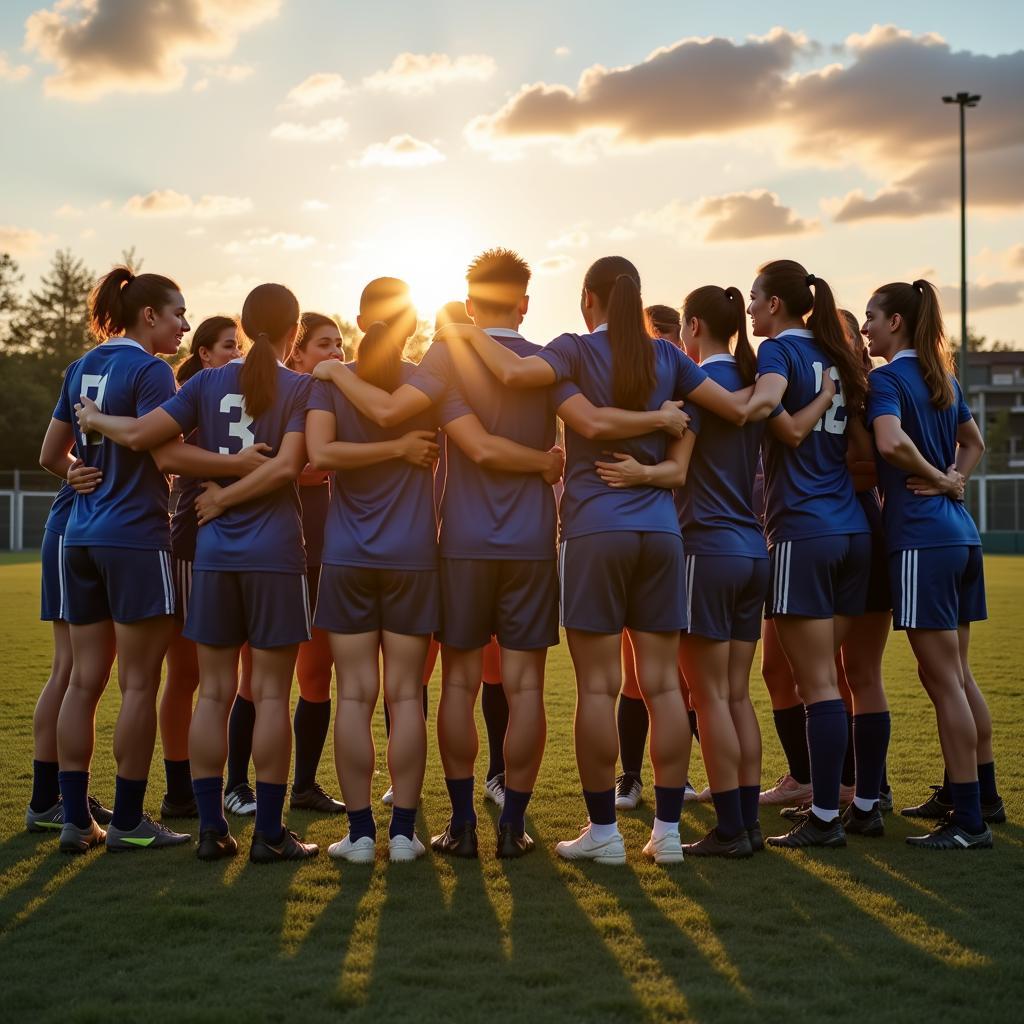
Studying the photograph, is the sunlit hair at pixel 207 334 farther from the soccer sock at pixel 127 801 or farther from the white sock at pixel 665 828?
the white sock at pixel 665 828

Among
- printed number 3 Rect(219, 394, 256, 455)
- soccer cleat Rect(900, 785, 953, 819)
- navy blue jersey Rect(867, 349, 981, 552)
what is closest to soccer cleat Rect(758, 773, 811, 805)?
soccer cleat Rect(900, 785, 953, 819)

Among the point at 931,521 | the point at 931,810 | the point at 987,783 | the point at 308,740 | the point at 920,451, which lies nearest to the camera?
the point at 931,521

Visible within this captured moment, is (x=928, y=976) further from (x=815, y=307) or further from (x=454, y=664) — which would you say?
(x=815, y=307)

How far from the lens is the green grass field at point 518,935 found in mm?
3129

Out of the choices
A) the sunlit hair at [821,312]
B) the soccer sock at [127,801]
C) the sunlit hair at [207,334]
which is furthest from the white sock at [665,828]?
the sunlit hair at [207,334]

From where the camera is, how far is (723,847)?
4719 millimetres

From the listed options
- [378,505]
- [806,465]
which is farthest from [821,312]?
[378,505]

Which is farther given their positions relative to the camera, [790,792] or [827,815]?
[790,792]

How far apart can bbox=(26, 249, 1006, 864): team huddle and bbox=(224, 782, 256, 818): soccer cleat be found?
735mm

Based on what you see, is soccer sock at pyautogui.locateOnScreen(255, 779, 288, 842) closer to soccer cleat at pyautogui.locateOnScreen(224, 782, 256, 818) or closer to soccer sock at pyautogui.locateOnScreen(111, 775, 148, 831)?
soccer sock at pyautogui.locateOnScreen(111, 775, 148, 831)

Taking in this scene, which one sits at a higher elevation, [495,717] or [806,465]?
[806,465]

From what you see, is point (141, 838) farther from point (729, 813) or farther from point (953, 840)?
point (953, 840)

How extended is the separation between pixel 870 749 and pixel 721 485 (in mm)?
1395

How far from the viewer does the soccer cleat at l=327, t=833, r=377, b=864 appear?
14.9 feet
